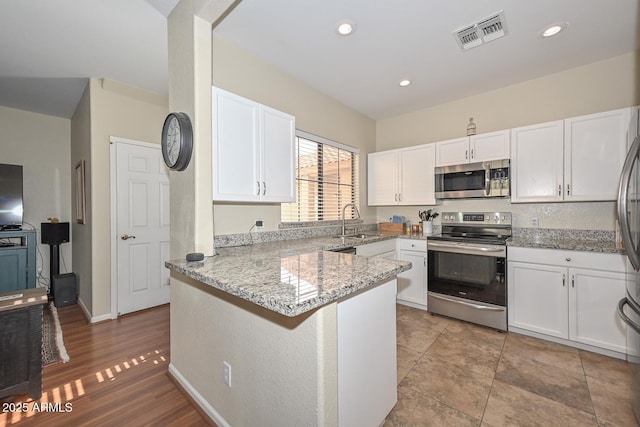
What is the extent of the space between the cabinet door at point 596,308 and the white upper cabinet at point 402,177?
1.61m

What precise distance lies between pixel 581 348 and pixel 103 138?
5285 millimetres

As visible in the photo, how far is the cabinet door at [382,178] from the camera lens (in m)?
3.83

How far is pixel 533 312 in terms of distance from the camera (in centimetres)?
254

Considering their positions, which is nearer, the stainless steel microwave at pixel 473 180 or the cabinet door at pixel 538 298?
the cabinet door at pixel 538 298

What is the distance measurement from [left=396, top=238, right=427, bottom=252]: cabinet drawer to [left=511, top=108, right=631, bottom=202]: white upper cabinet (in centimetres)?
Answer: 109

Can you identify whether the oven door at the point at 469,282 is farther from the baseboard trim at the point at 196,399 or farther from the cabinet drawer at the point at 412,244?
the baseboard trim at the point at 196,399

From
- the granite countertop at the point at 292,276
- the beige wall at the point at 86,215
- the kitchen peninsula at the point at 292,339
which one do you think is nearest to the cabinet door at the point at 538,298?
the kitchen peninsula at the point at 292,339

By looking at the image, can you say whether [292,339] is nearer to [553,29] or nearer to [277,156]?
[277,156]

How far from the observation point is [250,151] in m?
2.14

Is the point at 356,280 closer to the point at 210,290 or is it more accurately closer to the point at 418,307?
the point at 210,290

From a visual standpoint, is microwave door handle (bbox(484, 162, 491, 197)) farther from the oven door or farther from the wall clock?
the wall clock

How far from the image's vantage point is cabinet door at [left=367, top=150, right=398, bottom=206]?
3.83 meters

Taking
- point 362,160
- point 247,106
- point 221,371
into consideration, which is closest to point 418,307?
point 362,160

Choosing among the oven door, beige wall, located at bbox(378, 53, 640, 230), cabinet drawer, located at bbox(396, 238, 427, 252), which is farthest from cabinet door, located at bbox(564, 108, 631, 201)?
cabinet drawer, located at bbox(396, 238, 427, 252)
